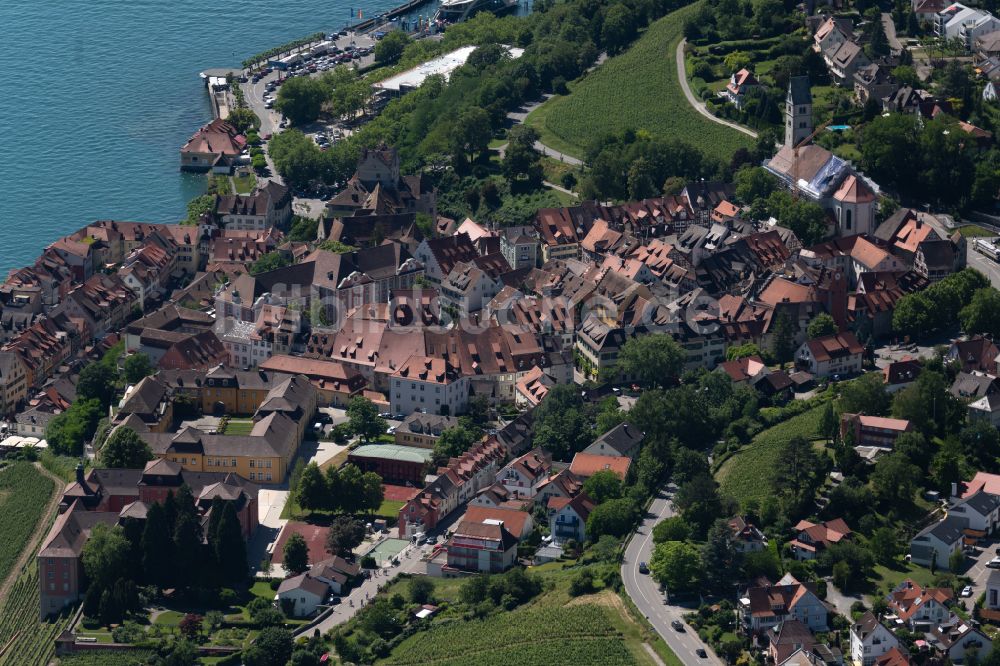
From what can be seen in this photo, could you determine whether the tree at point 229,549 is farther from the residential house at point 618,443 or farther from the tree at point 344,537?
the residential house at point 618,443

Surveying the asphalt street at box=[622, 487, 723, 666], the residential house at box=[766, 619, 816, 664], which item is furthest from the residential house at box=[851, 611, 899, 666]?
the asphalt street at box=[622, 487, 723, 666]

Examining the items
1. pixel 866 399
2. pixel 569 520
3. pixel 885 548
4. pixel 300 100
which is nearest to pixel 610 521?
pixel 569 520

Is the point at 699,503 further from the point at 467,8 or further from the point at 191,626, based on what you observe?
the point at 467,8

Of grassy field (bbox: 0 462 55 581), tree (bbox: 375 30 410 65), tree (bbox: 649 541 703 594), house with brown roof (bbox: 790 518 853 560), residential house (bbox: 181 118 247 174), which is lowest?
tree (bbox: 375 30 410 65)

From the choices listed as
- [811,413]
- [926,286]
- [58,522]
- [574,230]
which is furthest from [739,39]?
[58,522]

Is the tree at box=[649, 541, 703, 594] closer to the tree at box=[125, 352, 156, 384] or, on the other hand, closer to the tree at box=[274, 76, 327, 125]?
the tree at box=[125, 352, 156, 384]

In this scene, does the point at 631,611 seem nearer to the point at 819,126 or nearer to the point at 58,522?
the point at 58,522

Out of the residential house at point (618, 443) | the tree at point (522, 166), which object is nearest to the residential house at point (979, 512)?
the residential house at point (618, 443)
